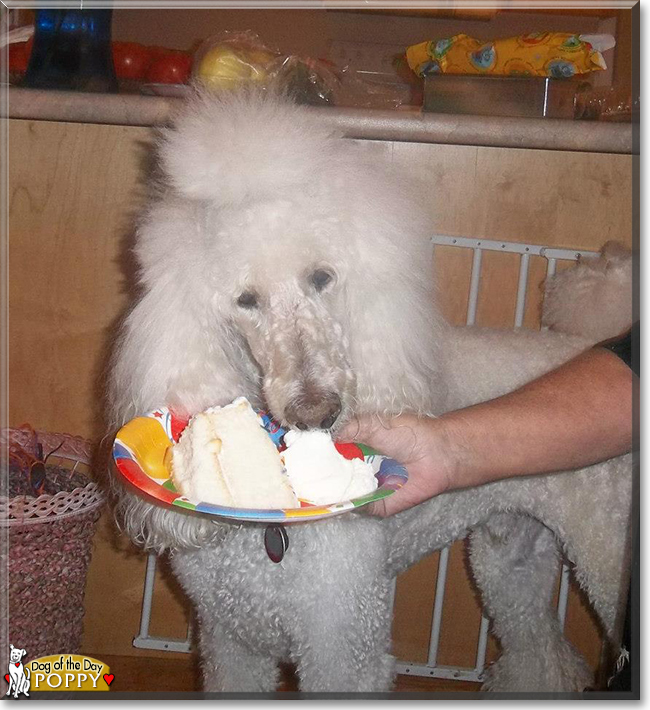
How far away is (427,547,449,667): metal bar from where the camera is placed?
163cm

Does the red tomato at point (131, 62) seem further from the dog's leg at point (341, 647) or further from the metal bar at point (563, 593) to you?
the metal bar at point (563, 593)

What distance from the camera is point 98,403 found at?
163 centimetres

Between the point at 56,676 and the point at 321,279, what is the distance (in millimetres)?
610

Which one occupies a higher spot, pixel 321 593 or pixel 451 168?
pixel 451 168

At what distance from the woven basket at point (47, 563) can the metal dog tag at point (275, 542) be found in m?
0.49

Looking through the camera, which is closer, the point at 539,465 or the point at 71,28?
the point at 539,465

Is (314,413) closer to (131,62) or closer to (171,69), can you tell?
(171,69)

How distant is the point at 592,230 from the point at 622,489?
0.59 meters

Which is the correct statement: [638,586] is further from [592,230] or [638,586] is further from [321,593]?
[592,230]

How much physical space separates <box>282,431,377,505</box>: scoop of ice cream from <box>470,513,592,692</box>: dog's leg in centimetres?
75

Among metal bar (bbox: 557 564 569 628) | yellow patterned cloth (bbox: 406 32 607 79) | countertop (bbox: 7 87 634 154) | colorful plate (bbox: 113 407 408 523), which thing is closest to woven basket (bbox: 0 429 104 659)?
colorful plate (bbox: 113 407 408 523)

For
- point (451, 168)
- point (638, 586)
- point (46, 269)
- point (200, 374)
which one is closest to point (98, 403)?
point (46, 269)

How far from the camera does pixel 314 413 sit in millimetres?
873

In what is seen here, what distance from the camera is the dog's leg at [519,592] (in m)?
1.51
